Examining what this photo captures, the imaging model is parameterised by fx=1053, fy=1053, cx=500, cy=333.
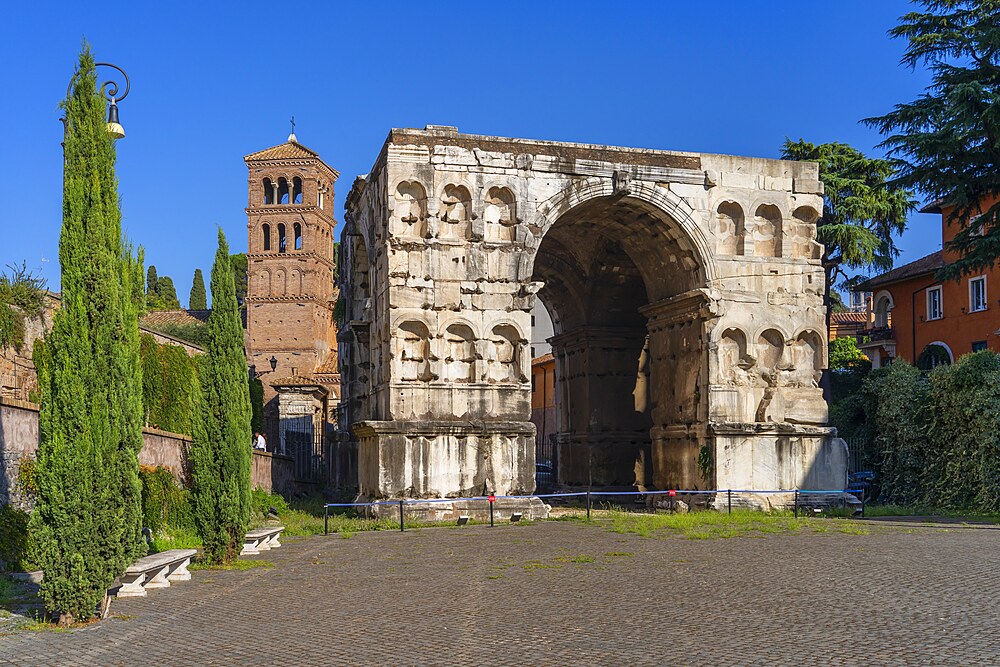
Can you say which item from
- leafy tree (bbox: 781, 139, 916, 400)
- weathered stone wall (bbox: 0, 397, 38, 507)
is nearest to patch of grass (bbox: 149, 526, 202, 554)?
weathered stone wall (bbox: 0, 397, 38, 507)

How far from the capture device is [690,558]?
13.2 meters

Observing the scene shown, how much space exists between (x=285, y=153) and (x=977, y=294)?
157 ft

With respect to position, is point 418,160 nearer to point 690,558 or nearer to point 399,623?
point 690,558

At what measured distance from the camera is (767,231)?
2275 cm

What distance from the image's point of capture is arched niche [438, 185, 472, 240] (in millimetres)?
20688

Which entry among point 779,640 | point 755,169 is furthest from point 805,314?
point 779,640

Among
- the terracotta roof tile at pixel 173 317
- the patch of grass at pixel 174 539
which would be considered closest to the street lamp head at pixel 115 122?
the patch of grass at pixel 174 539

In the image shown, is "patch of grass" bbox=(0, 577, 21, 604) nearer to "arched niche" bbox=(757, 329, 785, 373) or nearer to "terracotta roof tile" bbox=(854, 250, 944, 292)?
"arched niche" bbox=(757, 329, 785, 373)

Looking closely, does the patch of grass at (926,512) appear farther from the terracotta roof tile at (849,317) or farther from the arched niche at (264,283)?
the arched niche at (264,283)

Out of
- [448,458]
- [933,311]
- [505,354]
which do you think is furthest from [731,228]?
[933,311]

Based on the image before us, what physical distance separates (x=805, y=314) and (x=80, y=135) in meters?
16.7

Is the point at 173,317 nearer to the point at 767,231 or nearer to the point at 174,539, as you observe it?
the point at 767,231

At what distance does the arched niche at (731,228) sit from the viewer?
2238 cm

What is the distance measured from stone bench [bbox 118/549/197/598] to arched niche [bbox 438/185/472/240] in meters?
9.75
